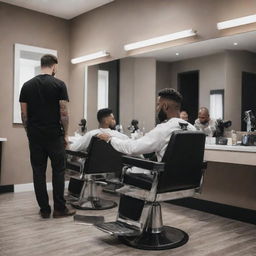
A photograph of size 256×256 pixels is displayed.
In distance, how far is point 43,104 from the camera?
296 centimetres

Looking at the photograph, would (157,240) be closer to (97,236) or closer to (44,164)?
(97,236)

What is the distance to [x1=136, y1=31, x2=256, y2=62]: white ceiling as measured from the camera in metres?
2.99

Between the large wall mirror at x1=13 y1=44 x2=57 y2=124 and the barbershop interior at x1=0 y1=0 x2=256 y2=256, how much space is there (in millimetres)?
13

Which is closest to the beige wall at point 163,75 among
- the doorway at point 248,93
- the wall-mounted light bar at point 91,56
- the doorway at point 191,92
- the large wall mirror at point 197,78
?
the large wall mirror at point 197,78

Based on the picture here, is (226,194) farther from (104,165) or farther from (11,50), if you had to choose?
(11,50)

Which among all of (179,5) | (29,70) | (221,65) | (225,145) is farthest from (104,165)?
(29,70)

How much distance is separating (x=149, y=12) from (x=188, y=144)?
6.89ft

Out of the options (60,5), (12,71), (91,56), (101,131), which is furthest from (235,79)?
(12,71)

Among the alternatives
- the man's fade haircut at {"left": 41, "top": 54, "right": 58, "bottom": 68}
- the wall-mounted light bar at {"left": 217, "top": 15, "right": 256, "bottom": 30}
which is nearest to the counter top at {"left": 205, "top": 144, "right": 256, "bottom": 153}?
the wall-mounted light bar at {"left": 217, "top": 15, "right": 256, "bottom": 30}

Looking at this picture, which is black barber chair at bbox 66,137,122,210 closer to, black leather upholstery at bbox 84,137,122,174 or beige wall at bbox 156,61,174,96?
black leather upholstery at bbox 84,137,122,174

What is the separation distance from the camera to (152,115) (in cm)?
381

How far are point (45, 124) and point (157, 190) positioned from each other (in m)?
1.26

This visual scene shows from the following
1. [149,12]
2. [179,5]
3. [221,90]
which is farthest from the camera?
[149,12]

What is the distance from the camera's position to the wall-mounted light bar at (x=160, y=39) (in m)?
3.34
